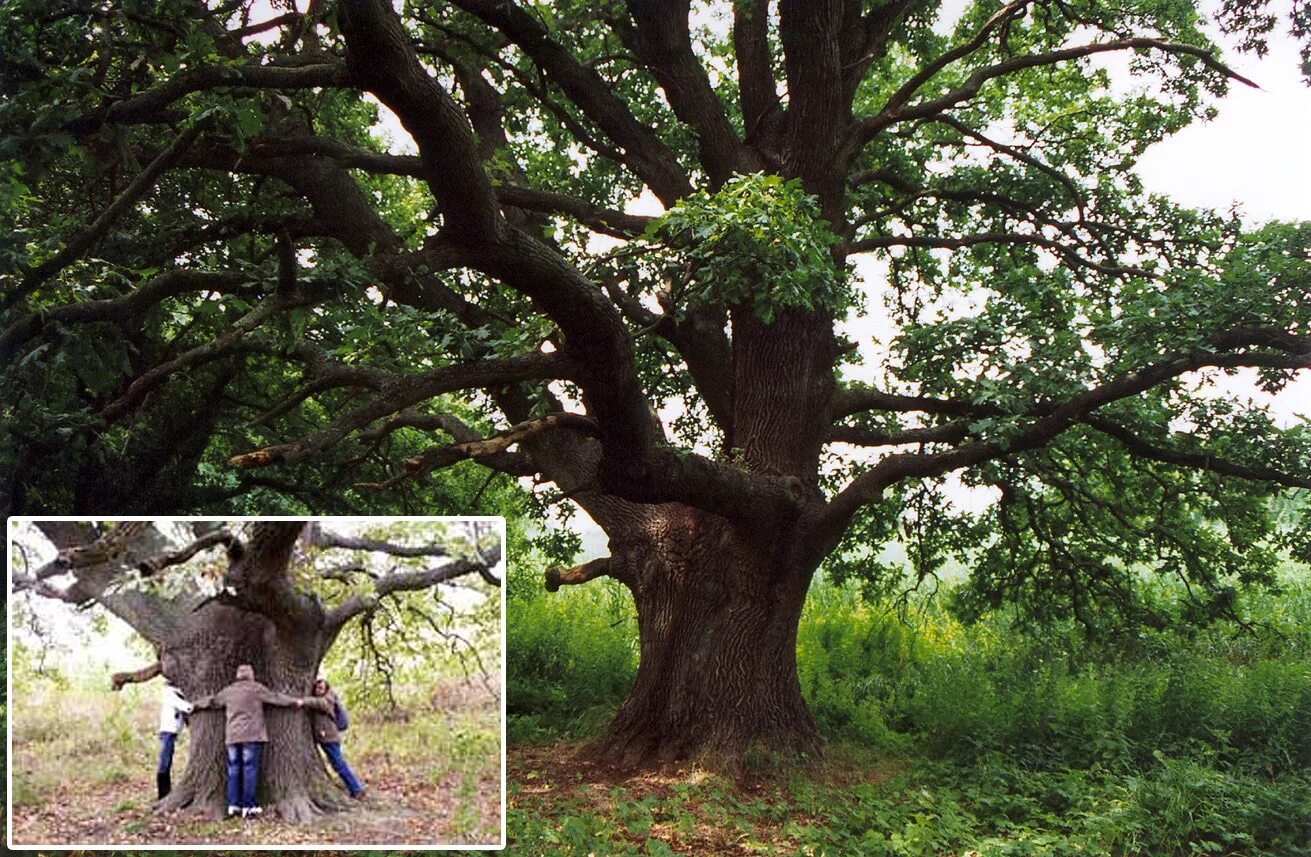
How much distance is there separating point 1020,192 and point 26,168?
465 centimetres

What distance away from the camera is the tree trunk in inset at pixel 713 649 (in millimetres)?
4883

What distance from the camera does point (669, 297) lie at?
165 inches

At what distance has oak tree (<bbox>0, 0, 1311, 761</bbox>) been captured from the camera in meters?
3.35

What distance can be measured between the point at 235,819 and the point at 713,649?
2360mm

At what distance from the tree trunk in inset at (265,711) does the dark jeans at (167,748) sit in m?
0.05

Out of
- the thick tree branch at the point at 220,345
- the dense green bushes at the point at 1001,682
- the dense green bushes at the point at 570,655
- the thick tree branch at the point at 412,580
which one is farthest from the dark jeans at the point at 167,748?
the dense green bushes at the point at 570,655

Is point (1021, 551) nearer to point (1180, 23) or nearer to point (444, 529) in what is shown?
point (1180, 23)

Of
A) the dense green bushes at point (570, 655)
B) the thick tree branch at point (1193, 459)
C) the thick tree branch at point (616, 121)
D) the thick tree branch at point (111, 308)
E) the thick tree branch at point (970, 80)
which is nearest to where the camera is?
the thick tree branch at point (111, 308)

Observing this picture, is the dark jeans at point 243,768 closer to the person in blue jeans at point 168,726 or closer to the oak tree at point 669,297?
the person in blue jeans at point 168,726

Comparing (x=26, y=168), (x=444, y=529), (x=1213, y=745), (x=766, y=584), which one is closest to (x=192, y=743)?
(x=444, y=529)

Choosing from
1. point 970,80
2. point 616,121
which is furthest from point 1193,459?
point 616,121

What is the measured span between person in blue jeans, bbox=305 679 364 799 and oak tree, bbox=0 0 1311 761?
629mm

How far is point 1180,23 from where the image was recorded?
5625mm

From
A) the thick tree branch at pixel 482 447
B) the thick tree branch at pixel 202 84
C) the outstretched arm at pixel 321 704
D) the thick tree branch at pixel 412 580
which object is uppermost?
the thick tree branch at pixel 202 84
